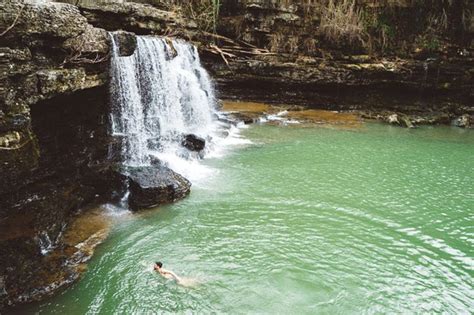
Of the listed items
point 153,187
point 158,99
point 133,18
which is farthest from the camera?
point 133,18

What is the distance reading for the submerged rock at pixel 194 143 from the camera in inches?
399

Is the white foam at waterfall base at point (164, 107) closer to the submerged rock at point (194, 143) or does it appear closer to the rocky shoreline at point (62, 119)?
the submerged rock at point (194, 143)

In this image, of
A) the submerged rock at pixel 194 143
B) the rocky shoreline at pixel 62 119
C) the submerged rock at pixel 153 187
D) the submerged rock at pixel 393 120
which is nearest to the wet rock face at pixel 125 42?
the rocky shoreline at pixel 62 119

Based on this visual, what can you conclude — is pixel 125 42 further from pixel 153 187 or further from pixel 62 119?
pixel 153 187

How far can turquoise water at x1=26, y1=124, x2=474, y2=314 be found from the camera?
466 centimetres

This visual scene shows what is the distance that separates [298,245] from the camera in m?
5.83

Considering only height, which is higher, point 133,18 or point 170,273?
point 133,18

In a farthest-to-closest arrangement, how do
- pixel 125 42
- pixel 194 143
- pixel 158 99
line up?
pixel 158 99 → pixel 194 143 → pixel 125 42

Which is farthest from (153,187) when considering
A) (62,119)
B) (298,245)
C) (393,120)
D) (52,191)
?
(393,120)

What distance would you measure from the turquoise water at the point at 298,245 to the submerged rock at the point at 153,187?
24 centimetres

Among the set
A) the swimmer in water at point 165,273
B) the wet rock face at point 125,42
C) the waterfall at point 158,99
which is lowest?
the swimmer in water at point 165,273

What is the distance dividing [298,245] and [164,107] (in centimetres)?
660

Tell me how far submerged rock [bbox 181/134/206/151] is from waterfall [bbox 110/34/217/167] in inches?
9.6

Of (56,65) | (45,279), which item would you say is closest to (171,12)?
(56,65)
